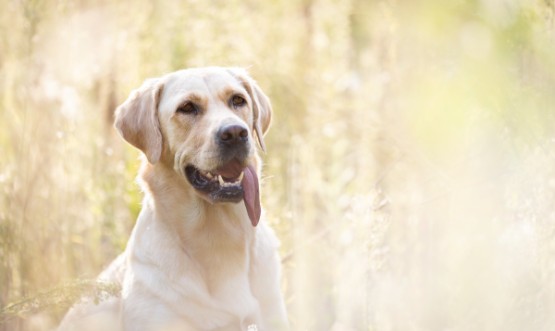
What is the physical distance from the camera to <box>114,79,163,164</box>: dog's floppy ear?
3352mm

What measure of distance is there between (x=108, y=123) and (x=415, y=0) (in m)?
2.30

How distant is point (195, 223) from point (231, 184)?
26cm

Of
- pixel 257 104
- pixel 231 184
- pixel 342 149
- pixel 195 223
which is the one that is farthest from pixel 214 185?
pixel 342 149

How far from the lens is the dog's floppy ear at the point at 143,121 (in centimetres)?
335

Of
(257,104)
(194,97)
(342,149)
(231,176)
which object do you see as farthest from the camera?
(342,149)

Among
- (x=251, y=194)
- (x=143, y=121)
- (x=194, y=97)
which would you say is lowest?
(x=251, y=194)

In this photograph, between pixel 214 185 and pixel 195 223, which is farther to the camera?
pixel 195 223

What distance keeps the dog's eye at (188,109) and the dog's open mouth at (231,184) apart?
24 cm

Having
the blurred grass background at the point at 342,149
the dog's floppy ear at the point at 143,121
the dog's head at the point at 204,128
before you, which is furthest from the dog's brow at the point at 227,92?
the blurred grass background at the point at 342,149

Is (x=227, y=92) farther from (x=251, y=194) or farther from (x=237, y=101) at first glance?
(x=251, y=194)

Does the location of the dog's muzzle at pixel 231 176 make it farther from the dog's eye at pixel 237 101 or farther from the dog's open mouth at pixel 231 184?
the dog's eye at pixel 237 101

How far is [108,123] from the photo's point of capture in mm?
5312

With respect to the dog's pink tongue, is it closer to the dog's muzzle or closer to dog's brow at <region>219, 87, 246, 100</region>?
the dog's muzzle

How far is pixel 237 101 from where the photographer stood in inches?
136
